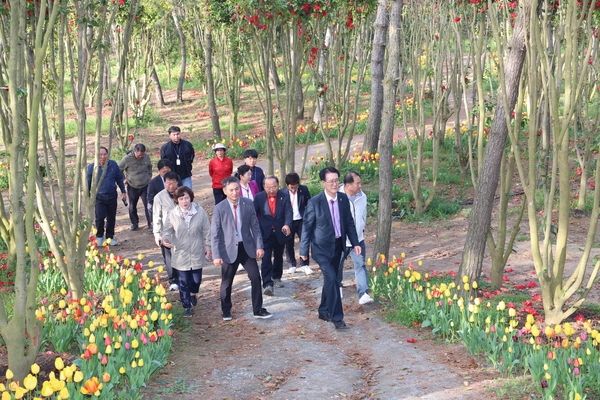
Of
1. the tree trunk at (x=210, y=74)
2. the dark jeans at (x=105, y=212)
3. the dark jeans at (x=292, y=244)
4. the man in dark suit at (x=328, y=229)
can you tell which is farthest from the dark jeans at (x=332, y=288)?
the tree trunk at (x=210, y=74)

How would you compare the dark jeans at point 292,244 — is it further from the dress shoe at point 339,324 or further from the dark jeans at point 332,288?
the dress shoe at point 339,324

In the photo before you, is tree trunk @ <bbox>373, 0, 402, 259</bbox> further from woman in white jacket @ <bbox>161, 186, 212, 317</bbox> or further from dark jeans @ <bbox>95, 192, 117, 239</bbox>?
dark jeans @ <bbox>95, 192, 117, 239</bbox>

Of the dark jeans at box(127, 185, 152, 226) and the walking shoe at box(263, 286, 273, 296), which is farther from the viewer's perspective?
the dark jeans at box(127, 185, 152, 226)

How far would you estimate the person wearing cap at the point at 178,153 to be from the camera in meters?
12.2

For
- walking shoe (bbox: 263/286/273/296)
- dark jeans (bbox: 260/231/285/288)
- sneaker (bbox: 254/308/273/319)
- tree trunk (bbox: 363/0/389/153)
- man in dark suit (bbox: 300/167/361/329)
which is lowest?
walking shoe (bbox: 263/286/273/296)

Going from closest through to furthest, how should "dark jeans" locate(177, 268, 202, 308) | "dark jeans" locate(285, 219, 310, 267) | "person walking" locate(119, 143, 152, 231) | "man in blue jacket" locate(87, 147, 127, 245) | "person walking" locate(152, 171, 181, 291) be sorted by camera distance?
"dark jeans" locate(177, 268, 202, 308), "person walking" locate(152, 171, 181, 291), "dark jeans" locate(285, 219, 310, 267), "man in blue jacket" locate(87, 147, 127, 245), "person walking" locate(119, 143, 152, 231)

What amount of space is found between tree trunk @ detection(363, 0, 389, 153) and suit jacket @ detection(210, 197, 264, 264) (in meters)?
5.75

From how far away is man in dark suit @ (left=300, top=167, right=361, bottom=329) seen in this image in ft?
26.1

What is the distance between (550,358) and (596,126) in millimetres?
7563

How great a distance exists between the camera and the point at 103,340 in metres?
6.45

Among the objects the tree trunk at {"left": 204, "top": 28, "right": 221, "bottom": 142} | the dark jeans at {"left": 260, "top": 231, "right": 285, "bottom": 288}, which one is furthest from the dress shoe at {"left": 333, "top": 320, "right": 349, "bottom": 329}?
the tree trunk at {"left": 204, "top": 28, "right": 221, "bottom": 142}

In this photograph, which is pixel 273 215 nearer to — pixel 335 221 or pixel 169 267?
pixel 169 267

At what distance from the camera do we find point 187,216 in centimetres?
829

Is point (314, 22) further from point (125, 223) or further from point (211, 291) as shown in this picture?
point (211, 291)
